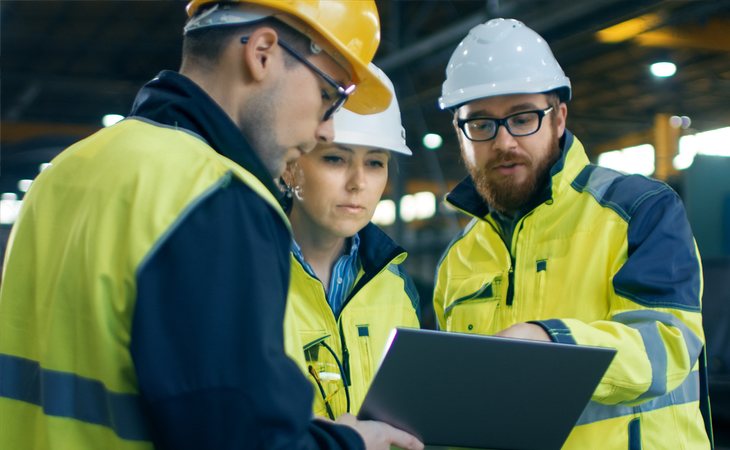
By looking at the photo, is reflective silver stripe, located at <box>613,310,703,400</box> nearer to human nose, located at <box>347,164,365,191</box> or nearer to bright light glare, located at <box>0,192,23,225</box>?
human nose, located at <box>347,164,365,191</box>

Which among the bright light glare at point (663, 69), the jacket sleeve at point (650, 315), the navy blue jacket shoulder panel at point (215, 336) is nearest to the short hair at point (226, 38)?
the navy blue jacket shoulder panel at point (215, 336)

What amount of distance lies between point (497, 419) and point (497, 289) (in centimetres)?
76

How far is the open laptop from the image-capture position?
1733mm

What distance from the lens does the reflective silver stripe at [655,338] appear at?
84.4 inches

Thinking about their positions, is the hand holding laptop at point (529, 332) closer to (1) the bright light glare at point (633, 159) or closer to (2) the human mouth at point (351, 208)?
(2) the human mouth at point (351, 208)

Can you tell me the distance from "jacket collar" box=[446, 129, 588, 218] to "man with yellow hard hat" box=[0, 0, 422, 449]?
1101 mm

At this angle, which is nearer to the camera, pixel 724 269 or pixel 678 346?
pixel 678 346

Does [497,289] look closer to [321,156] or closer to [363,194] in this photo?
[363,194]

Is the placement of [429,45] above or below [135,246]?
above

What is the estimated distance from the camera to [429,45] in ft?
27.9

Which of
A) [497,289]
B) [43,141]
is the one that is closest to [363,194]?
[497,289]

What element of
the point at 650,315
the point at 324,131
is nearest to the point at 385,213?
the point at 650,315

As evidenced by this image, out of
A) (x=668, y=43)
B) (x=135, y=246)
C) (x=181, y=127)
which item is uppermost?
(x=668, y=43)

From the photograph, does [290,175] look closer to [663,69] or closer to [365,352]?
[365,352]
